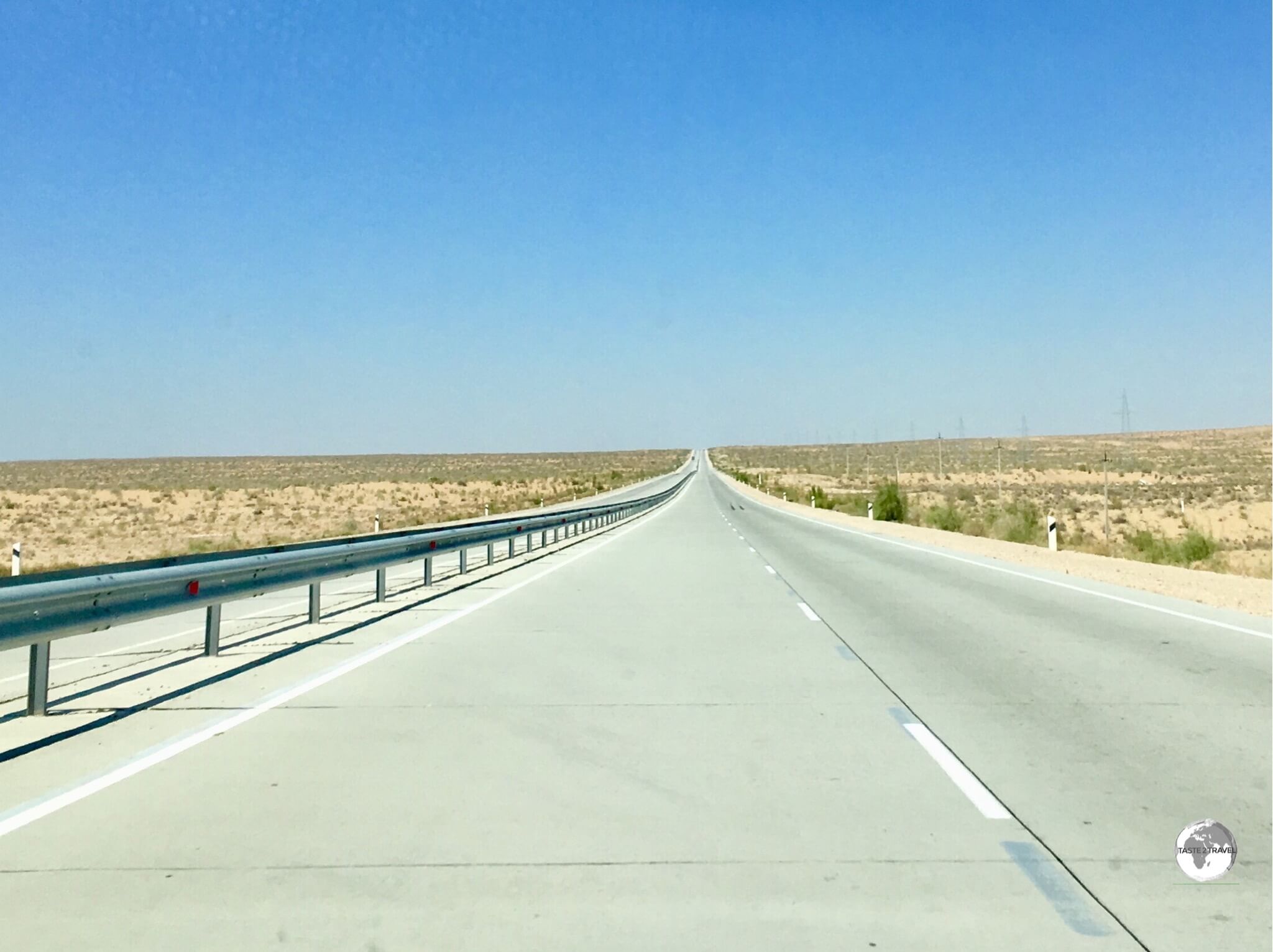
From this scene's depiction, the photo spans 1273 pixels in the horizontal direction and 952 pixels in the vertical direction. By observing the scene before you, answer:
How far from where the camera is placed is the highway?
4.53m

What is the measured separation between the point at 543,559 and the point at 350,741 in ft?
59.9

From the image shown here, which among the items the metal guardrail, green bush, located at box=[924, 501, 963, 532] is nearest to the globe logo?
the metal guardrail

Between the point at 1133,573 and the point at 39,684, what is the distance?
19.5m

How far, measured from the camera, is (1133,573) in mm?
22000

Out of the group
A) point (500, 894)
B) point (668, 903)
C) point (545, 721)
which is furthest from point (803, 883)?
point (545, 721)

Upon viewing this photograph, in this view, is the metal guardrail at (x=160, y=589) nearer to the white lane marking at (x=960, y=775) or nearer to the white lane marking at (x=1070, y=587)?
the white lane marking at (x=960, y=775)

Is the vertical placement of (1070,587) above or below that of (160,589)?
below

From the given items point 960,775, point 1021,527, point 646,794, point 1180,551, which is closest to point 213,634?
Result: point 646,794

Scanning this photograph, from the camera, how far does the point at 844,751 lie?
7.28 m

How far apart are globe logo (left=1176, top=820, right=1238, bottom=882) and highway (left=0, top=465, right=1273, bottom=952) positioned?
0.06 metres

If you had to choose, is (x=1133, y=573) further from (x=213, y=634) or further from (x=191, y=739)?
(x=191, y=739)

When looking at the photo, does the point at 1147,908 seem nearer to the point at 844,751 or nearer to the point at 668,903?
the point at 668,903

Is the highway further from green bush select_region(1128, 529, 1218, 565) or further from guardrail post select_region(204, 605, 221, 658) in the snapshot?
green bush select_region(1128, 529, 1218, 565)

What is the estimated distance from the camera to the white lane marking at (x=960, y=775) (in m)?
6.00
